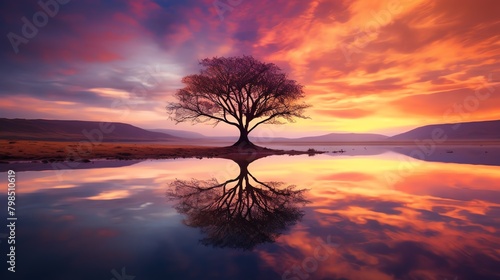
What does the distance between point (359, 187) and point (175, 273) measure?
9245mm

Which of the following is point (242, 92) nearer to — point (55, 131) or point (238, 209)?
point (238, 209)

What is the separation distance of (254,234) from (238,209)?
Answer: 2002mm

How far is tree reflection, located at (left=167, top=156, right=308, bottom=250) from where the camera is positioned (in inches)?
211

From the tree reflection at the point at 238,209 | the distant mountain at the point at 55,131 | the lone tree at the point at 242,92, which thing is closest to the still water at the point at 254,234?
the tree reflection at the point at 238,209

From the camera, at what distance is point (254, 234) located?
5.40 metres

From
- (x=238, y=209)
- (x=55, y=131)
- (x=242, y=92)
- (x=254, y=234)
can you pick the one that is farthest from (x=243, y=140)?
(x=55, y=131)

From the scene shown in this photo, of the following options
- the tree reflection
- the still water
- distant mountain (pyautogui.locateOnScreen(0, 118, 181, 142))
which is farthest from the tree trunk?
distant mountain (pyautogui.locateOnScreen(0, 118, 181, 142))

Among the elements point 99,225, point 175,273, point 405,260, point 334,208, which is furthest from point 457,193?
point 99,225

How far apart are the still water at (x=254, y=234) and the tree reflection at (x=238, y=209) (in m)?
0.04

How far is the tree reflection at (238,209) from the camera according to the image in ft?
17.5

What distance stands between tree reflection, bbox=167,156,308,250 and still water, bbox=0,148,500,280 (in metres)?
0.04

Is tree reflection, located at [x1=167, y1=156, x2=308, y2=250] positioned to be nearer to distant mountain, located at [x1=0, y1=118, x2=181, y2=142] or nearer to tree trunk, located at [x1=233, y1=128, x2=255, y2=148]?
tree trunk, located at [x1=233, y1=128, x2=255, y2=148]

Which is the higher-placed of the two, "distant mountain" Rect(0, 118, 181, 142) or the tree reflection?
"distant mountain" Rect(0, 118, 181, 142)

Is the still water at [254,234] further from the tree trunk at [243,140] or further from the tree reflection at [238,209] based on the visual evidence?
the tree trunk at [243,140]
